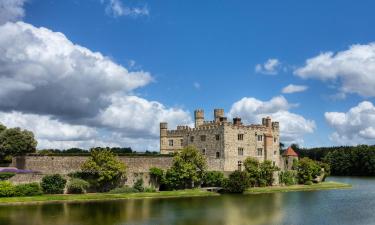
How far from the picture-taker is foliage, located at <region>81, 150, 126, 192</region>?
53594 millimetres

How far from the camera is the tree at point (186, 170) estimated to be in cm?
5756

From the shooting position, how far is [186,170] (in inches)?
2263

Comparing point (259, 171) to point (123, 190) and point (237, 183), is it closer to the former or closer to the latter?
point (237, 183)

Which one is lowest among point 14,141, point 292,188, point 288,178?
point 292,188

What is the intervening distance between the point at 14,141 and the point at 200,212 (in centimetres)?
3713

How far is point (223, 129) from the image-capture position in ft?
213

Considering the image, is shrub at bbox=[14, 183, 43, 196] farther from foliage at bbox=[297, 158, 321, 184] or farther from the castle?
foliage at bbox=[297, 158, 321, 184]

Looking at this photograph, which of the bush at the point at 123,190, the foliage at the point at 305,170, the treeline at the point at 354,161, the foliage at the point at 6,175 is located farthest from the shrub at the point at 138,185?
the treeline at the point at 354,161

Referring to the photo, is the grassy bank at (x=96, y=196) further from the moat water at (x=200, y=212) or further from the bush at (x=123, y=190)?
the moat water at (x=200, y=212)

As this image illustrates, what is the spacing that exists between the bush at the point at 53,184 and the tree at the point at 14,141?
46.7 ft

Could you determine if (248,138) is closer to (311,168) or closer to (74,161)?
(311,168)

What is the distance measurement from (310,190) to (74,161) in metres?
31.6

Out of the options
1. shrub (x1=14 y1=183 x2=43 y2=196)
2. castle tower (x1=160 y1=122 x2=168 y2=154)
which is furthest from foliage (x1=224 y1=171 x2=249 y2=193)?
shrub (x1=14 y1=183 x2=43 y2=196)

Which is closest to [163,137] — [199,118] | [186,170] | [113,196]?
[199,118]
